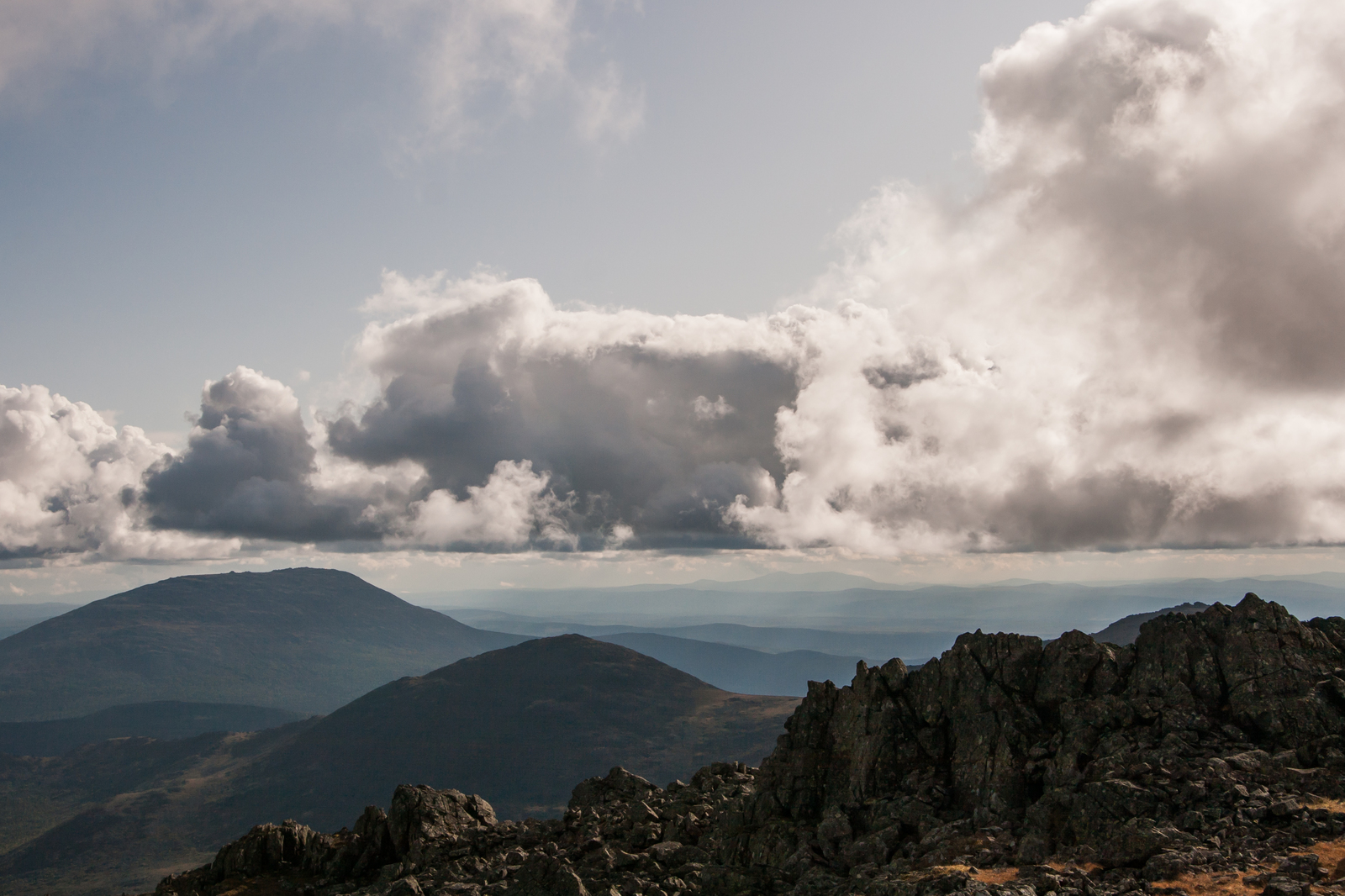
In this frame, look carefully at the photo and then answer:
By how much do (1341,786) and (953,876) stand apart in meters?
28.7

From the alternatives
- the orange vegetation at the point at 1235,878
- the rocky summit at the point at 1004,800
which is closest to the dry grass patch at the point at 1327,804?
the rocky summit at the point at 1004,800

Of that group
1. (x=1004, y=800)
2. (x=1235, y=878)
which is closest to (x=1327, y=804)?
(x=1235, y=878)

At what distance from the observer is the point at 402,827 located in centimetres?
9950

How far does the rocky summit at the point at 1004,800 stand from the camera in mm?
55375

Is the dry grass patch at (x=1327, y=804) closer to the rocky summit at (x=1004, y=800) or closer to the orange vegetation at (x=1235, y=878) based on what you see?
the rocky summit at (x=1004, y=800)

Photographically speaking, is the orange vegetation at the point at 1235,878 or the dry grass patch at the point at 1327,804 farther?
the dry grass patch at the point at 1327,804

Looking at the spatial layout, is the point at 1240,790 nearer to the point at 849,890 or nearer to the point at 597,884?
the point at 849,890

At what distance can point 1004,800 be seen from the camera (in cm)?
6681

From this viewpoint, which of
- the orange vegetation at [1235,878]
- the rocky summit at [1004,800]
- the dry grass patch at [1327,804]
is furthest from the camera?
the dry grass patch at [1327,804]

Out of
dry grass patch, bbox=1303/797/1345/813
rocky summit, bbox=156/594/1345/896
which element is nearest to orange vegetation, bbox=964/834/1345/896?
rocky summit, bbox=156/594/1345/896

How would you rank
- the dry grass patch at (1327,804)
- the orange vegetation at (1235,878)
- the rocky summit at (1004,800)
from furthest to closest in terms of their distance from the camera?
1. the dry grass patch at (1327,804)
2. the rocky summit at (1004,800)
3. the orange vegetation at (1235,878)

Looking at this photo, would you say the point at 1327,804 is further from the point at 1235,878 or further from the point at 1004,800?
the point at 1004,800

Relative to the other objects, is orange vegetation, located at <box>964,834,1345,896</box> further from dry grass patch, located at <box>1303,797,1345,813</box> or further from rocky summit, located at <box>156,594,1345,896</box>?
dry grass patch, located at <box>1303,797,1345,813</box>

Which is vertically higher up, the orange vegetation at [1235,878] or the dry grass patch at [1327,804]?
the dry grass patch at [1327,804]
